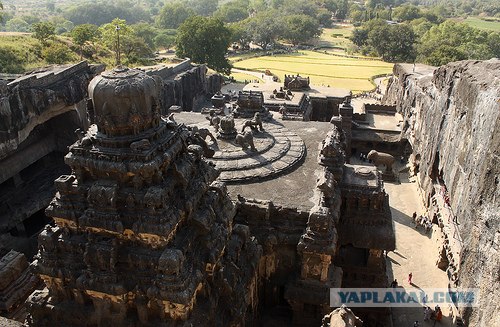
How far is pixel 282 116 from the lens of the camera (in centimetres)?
3041

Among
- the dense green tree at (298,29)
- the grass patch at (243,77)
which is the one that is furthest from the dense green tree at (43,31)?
the dense green tree at (298,29)

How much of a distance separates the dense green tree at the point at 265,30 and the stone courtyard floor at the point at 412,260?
80.6 m

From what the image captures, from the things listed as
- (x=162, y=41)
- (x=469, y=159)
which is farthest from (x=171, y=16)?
(x=469, y=159)

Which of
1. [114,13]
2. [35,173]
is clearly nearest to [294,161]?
[35,173]

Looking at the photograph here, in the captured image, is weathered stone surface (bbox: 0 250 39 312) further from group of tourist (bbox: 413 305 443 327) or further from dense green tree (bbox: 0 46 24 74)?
dense green tree (bbox: 0 46 24 74)

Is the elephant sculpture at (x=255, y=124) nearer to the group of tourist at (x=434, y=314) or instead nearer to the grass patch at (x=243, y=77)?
the group of tourist at (x=434, y=314)

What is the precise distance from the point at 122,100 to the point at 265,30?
328ft

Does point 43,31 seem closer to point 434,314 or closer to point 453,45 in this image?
point 434,314

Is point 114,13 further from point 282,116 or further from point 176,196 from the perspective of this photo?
point 176,196

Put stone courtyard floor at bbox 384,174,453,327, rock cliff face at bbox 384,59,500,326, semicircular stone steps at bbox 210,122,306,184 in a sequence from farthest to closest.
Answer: stone courtyard floor at bbox 384,174,453,327 → semicircular stone steps at bbox 210,122,306,184 → rock cliff face at bbox 384,59,500,326

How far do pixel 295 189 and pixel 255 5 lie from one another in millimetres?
174857

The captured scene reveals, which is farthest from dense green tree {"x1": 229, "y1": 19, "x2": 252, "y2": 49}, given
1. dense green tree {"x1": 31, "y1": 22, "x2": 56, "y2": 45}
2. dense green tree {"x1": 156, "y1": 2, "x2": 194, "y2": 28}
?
dense green tree {"x1": 31, "y1": 22, "x2": 56, "y2": 45}

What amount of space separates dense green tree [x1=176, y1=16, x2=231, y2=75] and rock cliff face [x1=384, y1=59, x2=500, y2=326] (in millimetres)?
37254

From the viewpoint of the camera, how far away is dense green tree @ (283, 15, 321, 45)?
110 metres
